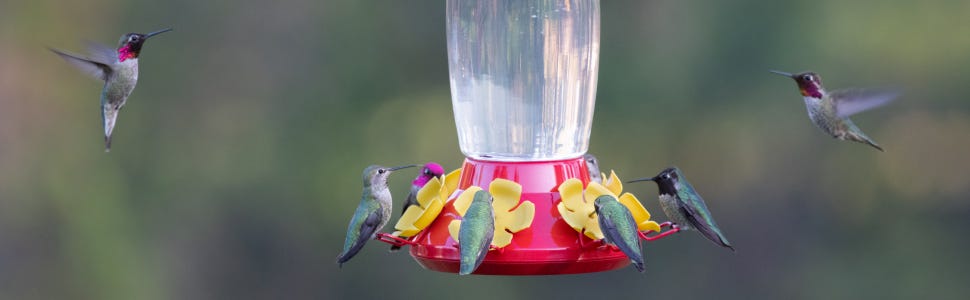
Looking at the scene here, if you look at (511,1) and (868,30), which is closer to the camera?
(511,1)

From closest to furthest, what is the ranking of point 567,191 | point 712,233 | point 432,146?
point 567,191
point 712,233
point 432,146

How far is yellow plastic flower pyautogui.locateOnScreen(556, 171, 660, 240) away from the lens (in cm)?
383

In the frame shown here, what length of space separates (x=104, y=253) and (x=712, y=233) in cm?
582

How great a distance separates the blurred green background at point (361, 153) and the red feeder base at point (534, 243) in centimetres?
505

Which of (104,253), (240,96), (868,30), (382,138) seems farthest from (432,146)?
(868,30)

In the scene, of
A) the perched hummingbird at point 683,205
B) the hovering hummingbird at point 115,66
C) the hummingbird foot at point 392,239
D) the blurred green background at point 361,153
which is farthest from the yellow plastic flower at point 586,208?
the blurred green background at point 361,153

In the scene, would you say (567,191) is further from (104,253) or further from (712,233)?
(104,253)

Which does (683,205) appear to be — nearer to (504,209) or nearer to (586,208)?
(586,208)

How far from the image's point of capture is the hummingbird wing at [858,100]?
460 centimetres

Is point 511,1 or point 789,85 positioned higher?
point 511,1

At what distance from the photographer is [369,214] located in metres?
4.16

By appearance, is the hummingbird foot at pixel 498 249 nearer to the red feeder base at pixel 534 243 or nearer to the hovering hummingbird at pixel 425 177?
the red feeder base at pixel 534 243

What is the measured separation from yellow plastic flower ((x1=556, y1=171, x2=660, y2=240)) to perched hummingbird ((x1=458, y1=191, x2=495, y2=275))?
8.7 inches

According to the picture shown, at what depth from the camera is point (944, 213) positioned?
9.31 metres
